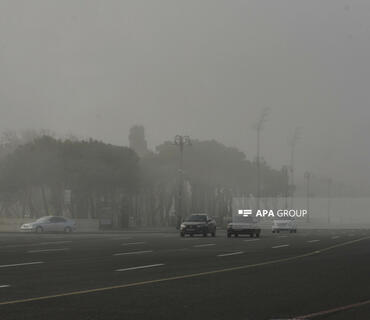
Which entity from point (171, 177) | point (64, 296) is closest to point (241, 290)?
point (64, 296)

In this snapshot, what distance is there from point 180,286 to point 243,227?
33.4m

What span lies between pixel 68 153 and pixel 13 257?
68.7 m

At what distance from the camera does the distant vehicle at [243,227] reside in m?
48.8

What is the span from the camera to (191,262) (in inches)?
894

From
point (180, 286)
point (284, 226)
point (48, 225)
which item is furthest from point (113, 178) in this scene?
point (180, 286)

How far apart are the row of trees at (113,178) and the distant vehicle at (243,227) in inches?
896

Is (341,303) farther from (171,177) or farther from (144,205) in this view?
(144,205)

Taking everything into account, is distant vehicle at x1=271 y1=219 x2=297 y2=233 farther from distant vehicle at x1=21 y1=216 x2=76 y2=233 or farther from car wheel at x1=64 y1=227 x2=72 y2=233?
distant vehicle at x1=21 y1=216 x2=76 y2=233

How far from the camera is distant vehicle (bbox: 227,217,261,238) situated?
160ft

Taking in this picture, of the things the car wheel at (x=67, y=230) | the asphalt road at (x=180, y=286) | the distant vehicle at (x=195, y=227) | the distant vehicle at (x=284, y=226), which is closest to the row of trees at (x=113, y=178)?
the car wheel at (x=67, y=230)

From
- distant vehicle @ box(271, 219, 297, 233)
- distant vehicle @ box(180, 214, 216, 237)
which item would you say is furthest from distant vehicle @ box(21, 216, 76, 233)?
distant vehicle @ box(271, 219, 297, 233)

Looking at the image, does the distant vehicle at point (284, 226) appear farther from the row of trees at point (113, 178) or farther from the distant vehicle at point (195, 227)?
the distant vehicle at point (195, 227)

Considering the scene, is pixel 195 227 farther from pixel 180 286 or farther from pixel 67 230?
pixel 180 286

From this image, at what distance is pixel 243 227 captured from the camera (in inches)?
1921
